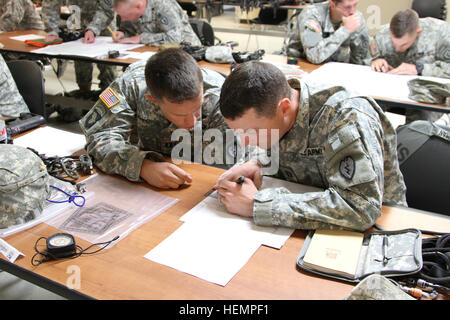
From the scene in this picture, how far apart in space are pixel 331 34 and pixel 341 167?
2.43 meters

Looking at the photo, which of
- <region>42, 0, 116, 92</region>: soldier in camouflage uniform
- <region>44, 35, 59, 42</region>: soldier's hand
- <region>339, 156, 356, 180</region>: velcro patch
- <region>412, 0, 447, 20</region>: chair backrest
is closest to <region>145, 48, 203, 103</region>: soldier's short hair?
<region>339, 156, 356, 180</region>: velcro patch

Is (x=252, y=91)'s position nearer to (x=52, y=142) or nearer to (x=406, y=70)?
(x=52, y=142)

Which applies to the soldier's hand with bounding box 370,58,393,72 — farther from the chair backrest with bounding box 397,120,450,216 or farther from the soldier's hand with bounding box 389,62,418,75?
the chair backrest with bounding box 397,120,450,216

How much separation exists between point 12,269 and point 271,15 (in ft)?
21.1

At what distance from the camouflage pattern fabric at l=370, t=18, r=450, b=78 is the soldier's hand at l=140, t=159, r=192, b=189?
2226mm

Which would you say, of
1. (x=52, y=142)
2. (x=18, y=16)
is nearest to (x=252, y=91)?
(x=52, y=142)

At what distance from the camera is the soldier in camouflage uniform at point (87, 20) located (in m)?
4.04

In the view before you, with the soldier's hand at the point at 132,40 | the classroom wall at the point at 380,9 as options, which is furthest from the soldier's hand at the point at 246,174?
the classroom wall at the point at 380,9

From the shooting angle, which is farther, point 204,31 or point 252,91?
point 204,31

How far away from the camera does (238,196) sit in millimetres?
1298

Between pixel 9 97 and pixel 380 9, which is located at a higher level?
pixel 380 9

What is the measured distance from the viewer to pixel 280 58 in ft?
10.9

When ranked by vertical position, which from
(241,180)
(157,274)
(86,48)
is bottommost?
(157,274)
